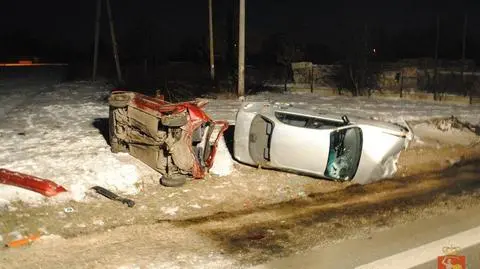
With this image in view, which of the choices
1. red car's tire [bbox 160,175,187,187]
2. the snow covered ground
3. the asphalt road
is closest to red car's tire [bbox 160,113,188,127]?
red car's tire [bbox 160,175,187,187]

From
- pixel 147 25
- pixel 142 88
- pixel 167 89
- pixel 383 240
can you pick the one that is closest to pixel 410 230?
pixel 383 240

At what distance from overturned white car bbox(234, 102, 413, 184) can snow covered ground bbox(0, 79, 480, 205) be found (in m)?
0.93

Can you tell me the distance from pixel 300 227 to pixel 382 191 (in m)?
2.45

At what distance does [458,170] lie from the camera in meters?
9.83

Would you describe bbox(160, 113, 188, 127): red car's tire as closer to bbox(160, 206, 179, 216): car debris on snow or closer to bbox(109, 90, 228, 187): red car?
bbox(109, 90, 228, 187): red car

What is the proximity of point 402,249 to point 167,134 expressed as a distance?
435 centimetres

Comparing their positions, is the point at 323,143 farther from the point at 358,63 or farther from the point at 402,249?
the point at 358,63

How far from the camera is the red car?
27.2 ft

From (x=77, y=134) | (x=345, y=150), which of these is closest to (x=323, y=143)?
(x=345, y=150)

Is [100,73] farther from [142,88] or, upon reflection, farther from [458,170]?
[458,170]

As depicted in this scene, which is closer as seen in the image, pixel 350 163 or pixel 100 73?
pixel 350 163

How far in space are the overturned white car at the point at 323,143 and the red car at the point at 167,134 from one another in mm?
781

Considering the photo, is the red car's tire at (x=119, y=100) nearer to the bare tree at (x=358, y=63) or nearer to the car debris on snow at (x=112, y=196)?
the car debris on snow at (x=112, y=196)

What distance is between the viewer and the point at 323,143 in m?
8.48
